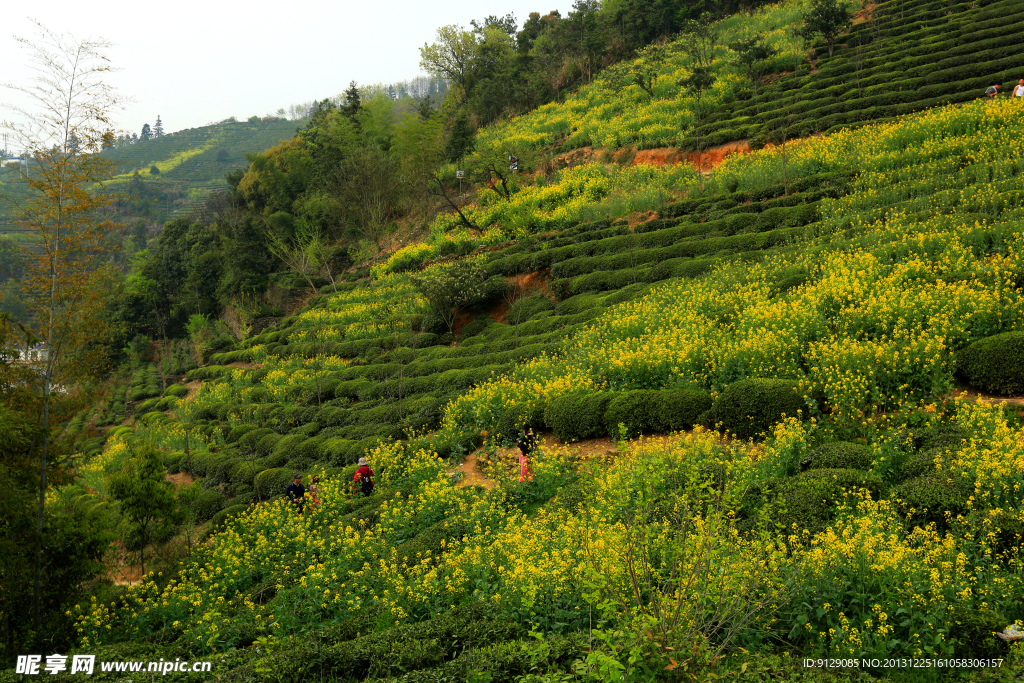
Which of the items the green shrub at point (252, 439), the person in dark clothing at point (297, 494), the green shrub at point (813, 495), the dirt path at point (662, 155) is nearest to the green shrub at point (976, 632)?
the green shrub at point (813, 495)

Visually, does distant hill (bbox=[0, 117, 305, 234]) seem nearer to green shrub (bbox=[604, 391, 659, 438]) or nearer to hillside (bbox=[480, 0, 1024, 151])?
hillside (bbox=[480, 0, 1024, 151])

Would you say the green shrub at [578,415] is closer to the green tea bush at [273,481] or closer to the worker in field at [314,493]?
the worker in field at [314,493]

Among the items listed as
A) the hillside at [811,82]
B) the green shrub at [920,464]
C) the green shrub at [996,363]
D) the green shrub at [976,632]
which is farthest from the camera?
the hillside at [811,82]

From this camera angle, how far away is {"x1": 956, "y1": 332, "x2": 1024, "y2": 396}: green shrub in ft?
27.5

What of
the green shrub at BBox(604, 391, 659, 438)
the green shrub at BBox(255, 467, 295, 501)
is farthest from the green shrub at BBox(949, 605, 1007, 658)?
the green shrub at BBox(255, 467, 295, 501)

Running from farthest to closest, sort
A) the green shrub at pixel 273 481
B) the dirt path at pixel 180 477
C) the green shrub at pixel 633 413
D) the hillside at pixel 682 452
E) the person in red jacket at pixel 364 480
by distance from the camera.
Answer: the dirt path at pixel 180 477
the green shrub at pixel 273 481
the person in red jacket at pixel 364 480
the green shrub at pixel 633 413
the hillside at pixel 682 452

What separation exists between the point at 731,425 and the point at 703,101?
98.3 feet

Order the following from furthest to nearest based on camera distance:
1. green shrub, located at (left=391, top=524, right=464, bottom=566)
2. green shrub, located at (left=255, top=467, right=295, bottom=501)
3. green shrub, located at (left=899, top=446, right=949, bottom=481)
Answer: green shrub, located at (left=255, top=467, right=295, bottom=501)
green shrub, located at (left=391, top=524, right=464, bottom=566)
green shrub, located at (left=899, top=446, right=949, bottom=481)

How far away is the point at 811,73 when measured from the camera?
3372 cm

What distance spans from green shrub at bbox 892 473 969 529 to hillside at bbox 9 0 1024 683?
0.03 m

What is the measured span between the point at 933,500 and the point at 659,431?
5.34m

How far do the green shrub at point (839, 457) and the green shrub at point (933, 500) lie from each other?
956mm

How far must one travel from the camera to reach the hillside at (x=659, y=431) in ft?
15.9

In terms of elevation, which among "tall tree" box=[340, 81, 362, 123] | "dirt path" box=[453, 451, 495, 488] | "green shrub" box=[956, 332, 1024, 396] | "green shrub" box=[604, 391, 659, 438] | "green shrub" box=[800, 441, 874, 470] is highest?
"tall tree" box=[340, 81, 362, 123]
